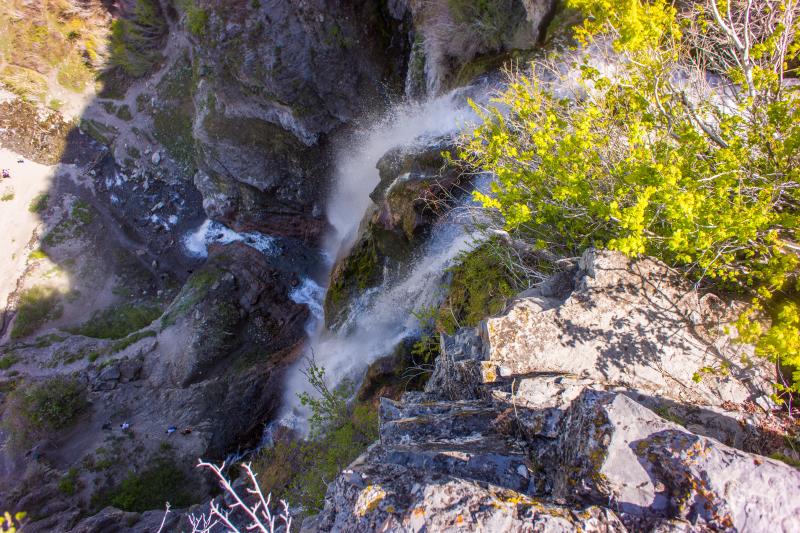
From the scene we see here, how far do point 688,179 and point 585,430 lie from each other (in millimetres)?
3099

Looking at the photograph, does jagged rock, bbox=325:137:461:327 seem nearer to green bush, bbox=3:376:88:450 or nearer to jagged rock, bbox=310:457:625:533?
jagged rock, bbox=310:457:625:533

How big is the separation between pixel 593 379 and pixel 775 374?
207 centimetres

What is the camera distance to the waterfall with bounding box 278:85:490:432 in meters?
13.2

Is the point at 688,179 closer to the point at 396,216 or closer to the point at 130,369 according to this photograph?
the point at 396,216

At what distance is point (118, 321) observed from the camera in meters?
24.1

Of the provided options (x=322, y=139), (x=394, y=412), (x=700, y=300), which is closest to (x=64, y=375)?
(x=322, y=139)

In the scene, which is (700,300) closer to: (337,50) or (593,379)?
(593,379)

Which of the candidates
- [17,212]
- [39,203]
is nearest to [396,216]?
[39,203]

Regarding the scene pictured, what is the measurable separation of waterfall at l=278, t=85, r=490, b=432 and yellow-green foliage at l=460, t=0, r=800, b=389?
3.52 m

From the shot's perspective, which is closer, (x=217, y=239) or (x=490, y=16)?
(x=490, y=16)

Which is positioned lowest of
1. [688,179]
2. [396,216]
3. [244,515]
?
[244,515]

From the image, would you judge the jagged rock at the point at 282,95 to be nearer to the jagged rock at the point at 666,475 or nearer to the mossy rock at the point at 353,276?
the mossy rock at the point at 353,276

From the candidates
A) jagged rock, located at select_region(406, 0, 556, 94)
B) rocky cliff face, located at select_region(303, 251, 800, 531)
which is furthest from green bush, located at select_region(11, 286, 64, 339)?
rocky cliff face, located at select_region(303, 251, 800, 531)

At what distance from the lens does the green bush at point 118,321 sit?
23.5 m
